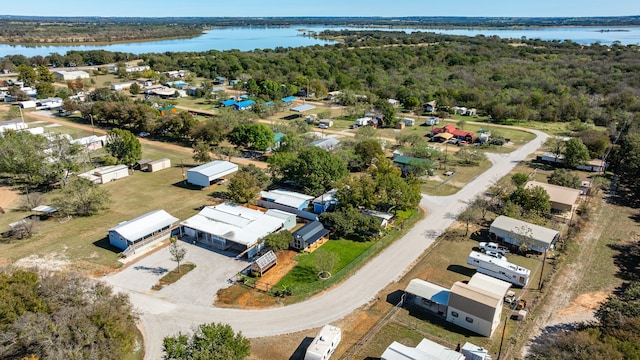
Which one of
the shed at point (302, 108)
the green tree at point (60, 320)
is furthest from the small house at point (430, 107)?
the green tree at point (60, 320)

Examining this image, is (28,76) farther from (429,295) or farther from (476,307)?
(476,307)

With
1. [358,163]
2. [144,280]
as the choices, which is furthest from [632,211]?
[144,280]

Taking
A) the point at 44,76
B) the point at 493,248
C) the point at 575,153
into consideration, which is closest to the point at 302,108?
the point at 575,153

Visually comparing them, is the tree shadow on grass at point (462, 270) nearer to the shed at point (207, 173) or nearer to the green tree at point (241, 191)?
the green tree at point (241, 191)

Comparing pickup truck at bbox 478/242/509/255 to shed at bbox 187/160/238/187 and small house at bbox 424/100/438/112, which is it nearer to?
shed at bbox 187/160/238/187

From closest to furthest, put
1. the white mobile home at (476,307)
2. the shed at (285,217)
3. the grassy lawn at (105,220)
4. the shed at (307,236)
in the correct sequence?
1. the white mobile home at (476,307)
2. the grassy lawn at (105,220)
3. the shed at (307,236)
4. the shed at (285,217)

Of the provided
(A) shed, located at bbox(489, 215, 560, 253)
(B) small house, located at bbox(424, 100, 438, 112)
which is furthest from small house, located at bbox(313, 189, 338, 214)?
(B) small house, located at bbox(424, 100, 438, 112)
